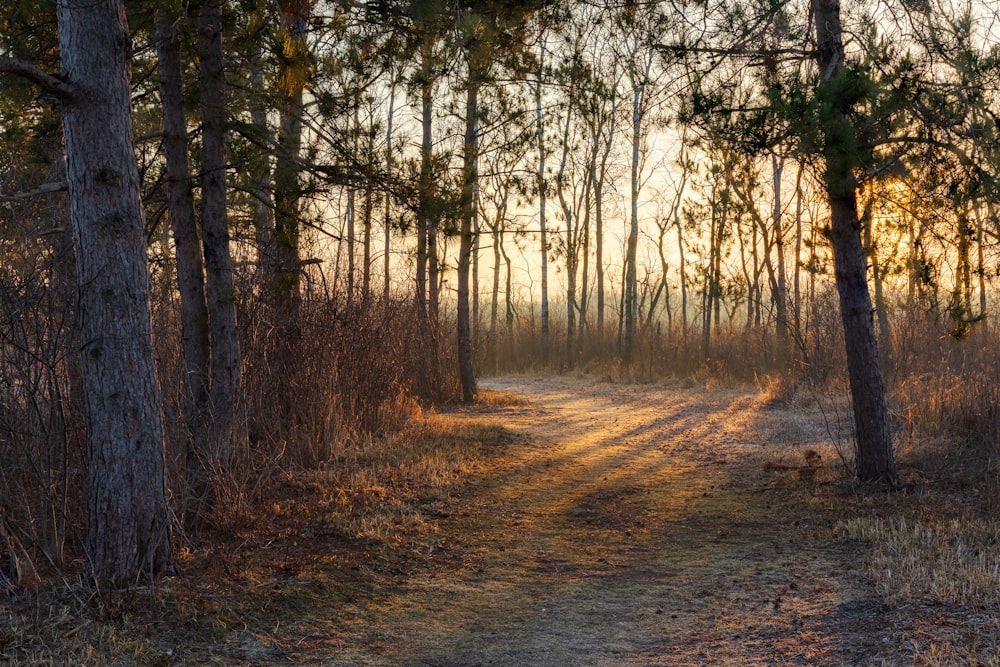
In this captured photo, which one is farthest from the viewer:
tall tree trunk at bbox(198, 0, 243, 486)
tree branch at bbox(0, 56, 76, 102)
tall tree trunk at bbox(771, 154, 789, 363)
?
tall tree trunk at bbox(771, 154, 789, 363)

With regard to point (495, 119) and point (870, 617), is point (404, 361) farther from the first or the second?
point (870, 617)

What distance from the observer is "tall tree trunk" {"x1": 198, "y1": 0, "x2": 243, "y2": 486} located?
7289mm

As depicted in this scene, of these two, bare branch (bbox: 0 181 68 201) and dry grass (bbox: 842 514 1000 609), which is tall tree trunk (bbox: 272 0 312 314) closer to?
bare branch (bbox: 0 181 68 201)

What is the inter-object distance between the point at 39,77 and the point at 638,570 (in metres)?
5.07

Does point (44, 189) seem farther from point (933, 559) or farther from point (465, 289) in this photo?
point (465, 289)

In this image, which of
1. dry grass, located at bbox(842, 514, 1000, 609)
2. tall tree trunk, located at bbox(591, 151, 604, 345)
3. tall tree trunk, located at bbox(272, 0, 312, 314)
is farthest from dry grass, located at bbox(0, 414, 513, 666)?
tall tree trunk, located at bbox(591, 151, 604, 345)

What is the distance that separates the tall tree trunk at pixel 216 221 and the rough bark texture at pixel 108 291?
2194 millimetres

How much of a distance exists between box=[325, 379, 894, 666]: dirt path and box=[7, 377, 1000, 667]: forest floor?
2cm

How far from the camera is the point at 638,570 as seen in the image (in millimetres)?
6250

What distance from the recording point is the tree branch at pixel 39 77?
179 inches

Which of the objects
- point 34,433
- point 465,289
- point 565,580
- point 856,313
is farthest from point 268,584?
point 465,289

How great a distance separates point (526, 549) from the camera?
677cm

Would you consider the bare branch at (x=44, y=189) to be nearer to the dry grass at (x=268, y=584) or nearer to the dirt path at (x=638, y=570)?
the dry grass at (x=268, y=584)

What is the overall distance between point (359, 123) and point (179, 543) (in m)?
4.32
